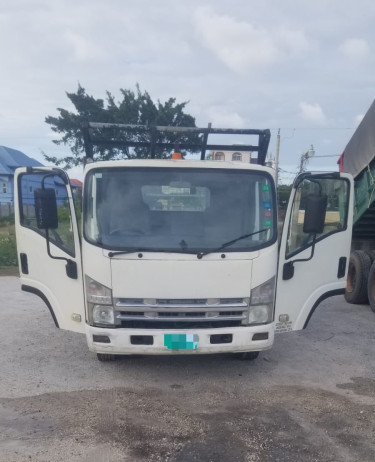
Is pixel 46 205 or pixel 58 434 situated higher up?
pixel 46 205

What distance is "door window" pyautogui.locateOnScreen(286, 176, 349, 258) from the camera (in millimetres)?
4918

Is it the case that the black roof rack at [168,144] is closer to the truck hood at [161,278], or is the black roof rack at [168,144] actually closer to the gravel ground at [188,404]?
the truck hood at [161,278]

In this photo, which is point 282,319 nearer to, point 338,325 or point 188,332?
point 188,332

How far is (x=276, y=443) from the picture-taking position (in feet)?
12.1

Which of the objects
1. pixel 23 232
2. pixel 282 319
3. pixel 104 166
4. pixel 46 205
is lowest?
pixel 282 319

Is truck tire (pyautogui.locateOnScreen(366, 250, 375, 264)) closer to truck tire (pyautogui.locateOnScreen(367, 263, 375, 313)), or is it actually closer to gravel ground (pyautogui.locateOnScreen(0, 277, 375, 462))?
truck tire (pyautogui.locateOnScreen(367, 263, 375, 313))

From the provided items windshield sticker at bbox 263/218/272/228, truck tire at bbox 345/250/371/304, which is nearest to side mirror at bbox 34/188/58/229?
windshield sticker at bbox 263/218/272/228

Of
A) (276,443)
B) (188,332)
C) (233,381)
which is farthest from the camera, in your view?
(233,381)

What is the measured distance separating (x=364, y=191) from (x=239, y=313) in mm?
4164

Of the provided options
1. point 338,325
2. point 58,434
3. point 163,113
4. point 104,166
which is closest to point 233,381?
point 58,434

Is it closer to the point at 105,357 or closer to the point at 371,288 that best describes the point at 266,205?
the point at 105,357

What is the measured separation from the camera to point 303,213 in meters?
4.87

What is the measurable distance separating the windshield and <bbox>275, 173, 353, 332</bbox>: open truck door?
309mm

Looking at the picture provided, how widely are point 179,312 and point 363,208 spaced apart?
15.1 feet
